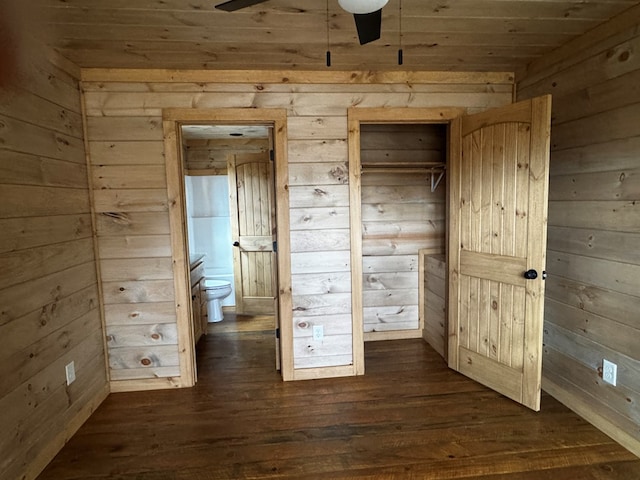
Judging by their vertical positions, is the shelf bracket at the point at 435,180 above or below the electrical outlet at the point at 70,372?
above

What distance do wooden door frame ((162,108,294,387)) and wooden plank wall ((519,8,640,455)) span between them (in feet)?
6.12

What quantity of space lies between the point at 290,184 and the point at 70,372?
1.88m

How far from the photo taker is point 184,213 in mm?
2822

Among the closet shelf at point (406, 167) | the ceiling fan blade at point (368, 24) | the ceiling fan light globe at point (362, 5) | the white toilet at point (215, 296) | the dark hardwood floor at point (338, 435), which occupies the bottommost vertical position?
the dark hardwood floor at point (338, 435)

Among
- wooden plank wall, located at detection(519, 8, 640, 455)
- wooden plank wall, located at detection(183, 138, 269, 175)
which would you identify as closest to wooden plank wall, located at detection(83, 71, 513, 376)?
wooden plank wall, located at detection(519, 8, 640, 455)

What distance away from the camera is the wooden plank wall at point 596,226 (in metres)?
1.99

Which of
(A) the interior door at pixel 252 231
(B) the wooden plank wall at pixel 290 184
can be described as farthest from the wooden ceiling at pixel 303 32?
(A) the interior door at pixel 252 231

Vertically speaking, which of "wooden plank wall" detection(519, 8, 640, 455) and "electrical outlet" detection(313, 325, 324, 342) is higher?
"wooden plank wall" detection(519, 8, 640, 455)

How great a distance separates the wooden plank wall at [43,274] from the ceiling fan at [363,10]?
106 centimetres

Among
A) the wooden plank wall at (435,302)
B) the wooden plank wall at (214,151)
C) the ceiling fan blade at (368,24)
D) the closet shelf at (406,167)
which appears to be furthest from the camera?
the wooden plank wall at (214,151)

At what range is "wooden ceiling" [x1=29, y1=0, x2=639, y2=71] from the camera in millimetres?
1896

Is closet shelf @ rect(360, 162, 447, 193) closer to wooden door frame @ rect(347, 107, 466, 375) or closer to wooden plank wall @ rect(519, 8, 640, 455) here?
wooden door frame @ rect(347, 107, 466, 375)

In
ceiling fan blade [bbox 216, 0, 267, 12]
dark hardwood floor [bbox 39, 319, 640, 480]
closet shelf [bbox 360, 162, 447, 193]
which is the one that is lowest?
dark hardwood floor [bbox 39, 319, 640, 480]

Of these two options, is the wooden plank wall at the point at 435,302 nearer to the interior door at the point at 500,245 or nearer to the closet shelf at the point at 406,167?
the interior door at the point at 500,245
